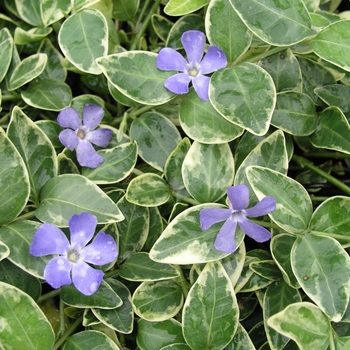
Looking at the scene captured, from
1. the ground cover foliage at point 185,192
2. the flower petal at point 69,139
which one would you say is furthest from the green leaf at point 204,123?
the flower petal at point 69,139

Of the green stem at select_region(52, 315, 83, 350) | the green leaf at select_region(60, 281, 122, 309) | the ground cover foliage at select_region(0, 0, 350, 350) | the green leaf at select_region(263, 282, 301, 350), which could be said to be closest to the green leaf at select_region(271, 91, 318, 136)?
the ground cover foliage at select_region(0, 0, 350, 350)

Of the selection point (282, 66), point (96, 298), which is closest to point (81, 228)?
point (96, 298)

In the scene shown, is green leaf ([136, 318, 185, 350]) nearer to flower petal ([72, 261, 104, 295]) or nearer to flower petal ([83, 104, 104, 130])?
flower petal ([72, 261, 104, 295])

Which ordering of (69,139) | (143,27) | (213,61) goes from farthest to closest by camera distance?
(143,27) < (69,139) < (213,61)

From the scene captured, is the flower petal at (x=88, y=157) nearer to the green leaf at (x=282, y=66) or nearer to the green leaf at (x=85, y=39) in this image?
the green leaf at (x=85, y=39)

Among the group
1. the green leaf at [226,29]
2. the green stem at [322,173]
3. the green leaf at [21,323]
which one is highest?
the green leaf at [226,29]

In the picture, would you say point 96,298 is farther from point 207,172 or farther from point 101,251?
point 207,172

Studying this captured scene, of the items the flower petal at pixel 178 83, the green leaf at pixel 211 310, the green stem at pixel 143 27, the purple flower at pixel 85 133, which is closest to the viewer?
the green leaf at pixel 211 310
